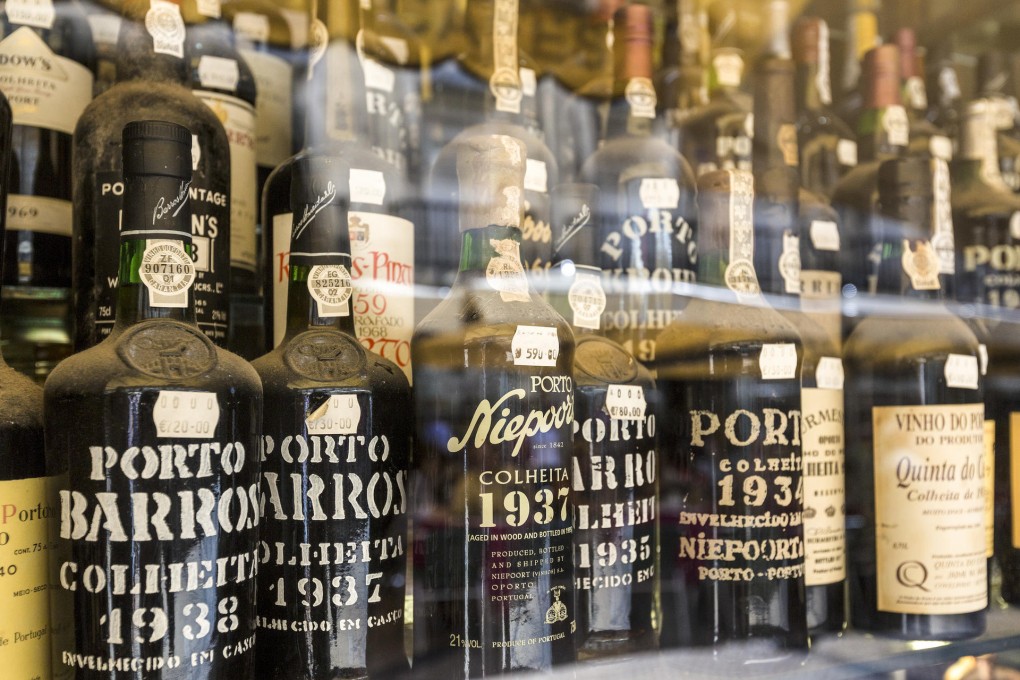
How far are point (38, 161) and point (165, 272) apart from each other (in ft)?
0.91

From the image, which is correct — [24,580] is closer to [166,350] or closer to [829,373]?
[166,350]

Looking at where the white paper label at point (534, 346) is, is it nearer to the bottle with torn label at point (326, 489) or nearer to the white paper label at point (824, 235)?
the bottle with torn label at point (326, 489)

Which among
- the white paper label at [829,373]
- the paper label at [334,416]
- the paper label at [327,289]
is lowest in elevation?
the paper label at [334,416]

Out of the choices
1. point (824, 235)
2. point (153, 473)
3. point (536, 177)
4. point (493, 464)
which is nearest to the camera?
point (153, 473)

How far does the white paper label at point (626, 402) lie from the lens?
93 cm

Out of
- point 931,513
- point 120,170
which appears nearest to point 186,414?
point 120,170

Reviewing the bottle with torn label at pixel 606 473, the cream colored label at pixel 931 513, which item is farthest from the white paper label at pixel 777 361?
the cream colored label at pixel 931 513

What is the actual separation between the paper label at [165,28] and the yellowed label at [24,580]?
0.42 m

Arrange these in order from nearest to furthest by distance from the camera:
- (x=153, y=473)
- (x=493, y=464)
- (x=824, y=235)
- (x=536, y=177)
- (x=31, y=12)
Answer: (x=153, y=473) < (x=493, y=464) < (x=31, y=12) < (x=536, y=177) < (x=824, y=235)

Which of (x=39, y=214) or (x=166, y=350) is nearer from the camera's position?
(x=166, y=350)

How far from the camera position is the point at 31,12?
0.91 metres

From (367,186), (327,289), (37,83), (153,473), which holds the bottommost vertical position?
(153,473)

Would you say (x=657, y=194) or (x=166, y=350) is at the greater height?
(x=657, y=194)

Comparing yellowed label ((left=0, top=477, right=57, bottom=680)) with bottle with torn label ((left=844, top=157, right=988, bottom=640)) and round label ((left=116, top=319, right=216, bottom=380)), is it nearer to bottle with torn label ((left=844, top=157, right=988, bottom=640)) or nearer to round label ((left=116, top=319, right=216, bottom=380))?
round label ((left=116, top=319, right=216, bottom=380))
